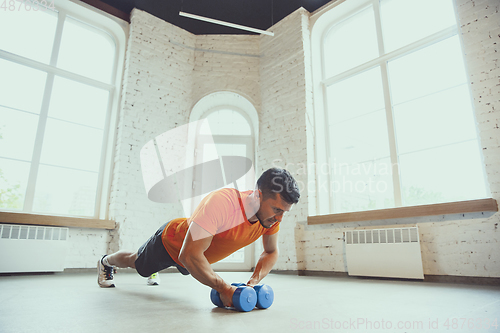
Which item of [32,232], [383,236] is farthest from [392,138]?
[32,232]

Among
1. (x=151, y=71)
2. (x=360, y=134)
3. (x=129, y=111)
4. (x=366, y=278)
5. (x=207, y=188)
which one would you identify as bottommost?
(x=366, y=278)

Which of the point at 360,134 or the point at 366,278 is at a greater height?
the point at 360,134

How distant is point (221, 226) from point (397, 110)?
10.6 ft

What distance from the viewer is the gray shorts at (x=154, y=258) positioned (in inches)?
70.9

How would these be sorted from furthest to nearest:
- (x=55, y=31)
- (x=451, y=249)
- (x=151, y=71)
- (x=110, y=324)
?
(x=151, y=71)
(x=55, y=31)
(x=451, y=249)
(x=110, y=324)

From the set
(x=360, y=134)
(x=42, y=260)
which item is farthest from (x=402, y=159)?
(x=42, y=260)

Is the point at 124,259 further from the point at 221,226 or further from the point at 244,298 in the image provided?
the point at 244,298

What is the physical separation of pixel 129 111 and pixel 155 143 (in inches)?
23.1

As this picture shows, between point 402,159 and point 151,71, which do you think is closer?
point 402,159

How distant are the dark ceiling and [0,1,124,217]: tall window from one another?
0.90 meters

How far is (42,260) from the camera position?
3.55 meters

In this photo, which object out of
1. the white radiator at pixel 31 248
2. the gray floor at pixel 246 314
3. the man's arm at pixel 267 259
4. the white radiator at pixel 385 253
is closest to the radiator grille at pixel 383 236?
the white radiator at pixel 385 253

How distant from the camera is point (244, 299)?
1406mm

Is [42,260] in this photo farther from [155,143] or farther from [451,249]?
[451,249]
